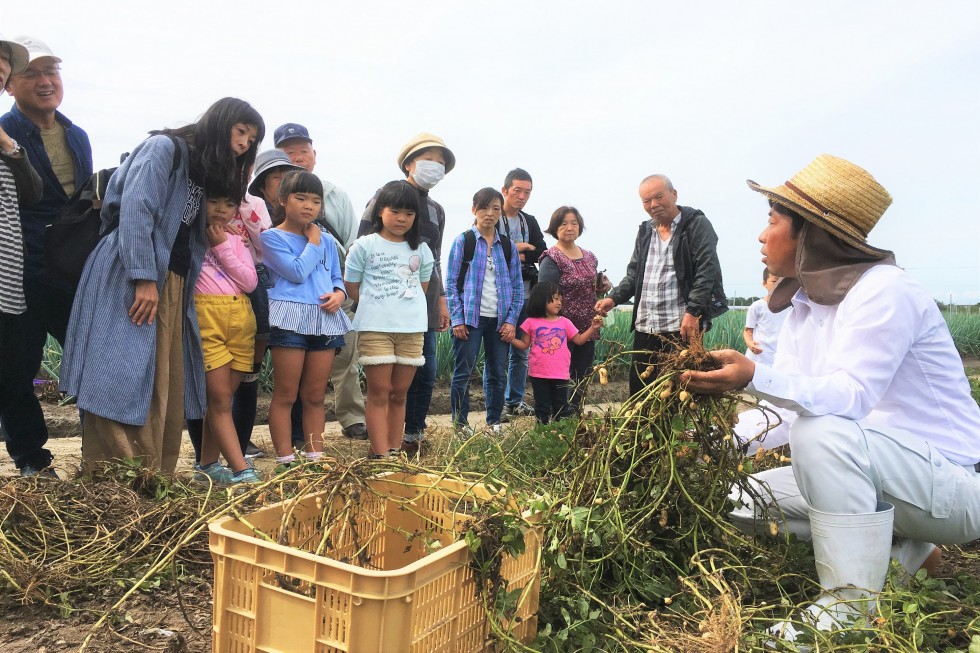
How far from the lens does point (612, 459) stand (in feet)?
7.78

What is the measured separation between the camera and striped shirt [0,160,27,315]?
10.8ft

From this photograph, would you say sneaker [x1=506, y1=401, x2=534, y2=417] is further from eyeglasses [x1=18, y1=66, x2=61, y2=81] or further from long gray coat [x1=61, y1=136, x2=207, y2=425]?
eyeglasses [x1=18, y1=66, x2=61, y2=81]

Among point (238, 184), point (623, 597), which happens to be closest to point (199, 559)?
point (623, 597)

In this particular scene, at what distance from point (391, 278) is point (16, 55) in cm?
198

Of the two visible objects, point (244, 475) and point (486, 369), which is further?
point (486, 369)

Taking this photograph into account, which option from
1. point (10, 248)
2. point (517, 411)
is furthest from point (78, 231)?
point (517, 411)

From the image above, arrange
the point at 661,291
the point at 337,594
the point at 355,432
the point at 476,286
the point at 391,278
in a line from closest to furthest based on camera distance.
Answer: the point at 337,594, the point at 391,278, the point at 476,286, the point at 661,291, the point at 355,432

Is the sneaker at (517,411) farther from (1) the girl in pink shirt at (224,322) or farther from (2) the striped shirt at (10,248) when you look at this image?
(2) the striped shirt at (10,248)

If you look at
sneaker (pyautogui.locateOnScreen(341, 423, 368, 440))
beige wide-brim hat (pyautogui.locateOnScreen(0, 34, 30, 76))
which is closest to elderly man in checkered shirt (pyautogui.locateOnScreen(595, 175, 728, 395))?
sneaker (pyautogui.locateOnScreen(341, 423, 368, 440))

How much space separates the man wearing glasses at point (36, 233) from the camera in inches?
139

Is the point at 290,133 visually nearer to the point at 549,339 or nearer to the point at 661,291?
the point at 549,339

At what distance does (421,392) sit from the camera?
191 inches

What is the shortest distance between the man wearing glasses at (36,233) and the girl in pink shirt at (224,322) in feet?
2.04

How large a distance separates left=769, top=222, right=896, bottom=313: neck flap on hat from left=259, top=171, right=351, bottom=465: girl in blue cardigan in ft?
7.81
